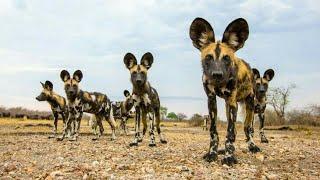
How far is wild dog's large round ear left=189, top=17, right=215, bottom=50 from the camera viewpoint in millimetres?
12180

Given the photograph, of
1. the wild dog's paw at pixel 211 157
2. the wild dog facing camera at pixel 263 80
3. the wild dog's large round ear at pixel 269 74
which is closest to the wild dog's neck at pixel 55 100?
the wild dog facing camera at pixel 263 80

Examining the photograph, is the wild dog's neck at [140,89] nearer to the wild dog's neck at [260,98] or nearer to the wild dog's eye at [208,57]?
the wild dog's neck at [260,98]

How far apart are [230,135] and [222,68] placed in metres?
1.60

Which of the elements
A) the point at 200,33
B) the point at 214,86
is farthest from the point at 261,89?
the point at 214,86

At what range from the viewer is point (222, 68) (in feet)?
37.2

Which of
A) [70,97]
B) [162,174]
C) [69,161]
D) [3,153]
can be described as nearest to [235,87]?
[162,174]

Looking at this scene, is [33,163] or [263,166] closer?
[263,166]

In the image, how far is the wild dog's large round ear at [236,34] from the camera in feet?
39.8

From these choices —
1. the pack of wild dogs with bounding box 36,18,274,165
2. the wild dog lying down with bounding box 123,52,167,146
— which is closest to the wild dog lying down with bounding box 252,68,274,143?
the pack of wild dogs with bounding box 36,18,274,165

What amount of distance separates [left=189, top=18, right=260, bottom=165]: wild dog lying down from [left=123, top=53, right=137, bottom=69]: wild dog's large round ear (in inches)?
235

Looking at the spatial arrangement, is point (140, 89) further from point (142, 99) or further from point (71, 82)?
point (71, 82)

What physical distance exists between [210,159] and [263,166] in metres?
1.21

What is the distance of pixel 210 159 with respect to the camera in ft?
Answer: 38.8

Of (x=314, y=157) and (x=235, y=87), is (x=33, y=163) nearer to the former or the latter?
(x=235, y=87)
